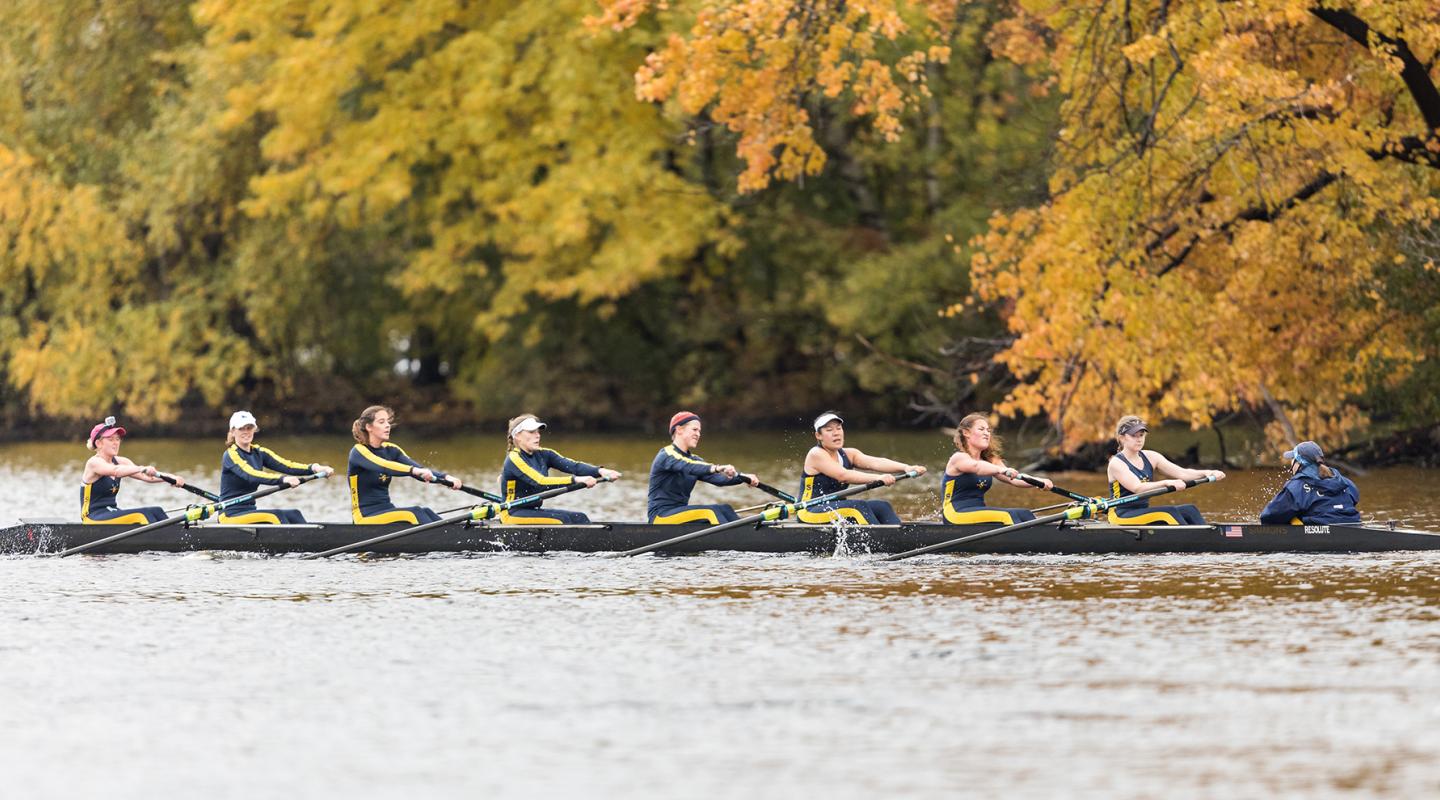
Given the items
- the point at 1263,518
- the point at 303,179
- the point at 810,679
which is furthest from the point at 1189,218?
the point at 303,179

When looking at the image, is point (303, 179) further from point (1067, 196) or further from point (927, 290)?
point (1067, 196)

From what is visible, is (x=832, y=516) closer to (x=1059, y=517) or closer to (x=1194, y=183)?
(x=1059, y=517)

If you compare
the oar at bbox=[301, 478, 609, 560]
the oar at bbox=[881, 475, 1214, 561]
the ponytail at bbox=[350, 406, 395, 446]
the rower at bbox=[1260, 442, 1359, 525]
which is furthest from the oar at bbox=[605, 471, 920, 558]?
the rower at bbox=[1260, 442, 1359, 525]

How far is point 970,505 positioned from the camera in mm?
19844

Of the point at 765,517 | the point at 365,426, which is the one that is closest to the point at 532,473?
the point at 365,426

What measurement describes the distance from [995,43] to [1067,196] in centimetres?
588

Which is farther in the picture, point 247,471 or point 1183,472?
point 247,471

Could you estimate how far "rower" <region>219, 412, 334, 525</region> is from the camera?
70.5 ft

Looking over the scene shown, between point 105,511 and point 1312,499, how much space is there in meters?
12.3

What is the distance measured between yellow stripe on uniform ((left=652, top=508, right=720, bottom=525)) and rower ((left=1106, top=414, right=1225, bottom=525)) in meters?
3.88

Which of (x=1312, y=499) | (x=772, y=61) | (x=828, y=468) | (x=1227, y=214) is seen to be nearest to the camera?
(x=1312, y=499)

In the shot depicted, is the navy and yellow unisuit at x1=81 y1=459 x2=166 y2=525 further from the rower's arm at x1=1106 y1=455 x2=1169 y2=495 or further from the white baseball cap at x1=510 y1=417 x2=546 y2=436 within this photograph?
the rower's arm at x1=1106 y1=455 x2=1169 y2=495

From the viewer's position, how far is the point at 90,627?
51.8ft

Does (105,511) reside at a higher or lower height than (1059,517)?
higher
